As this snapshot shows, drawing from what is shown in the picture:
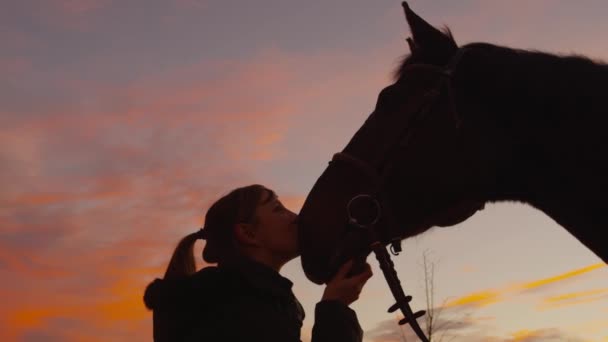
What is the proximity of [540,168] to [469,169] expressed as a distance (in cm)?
34

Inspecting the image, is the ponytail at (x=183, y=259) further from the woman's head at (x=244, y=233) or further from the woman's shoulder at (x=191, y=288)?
the woman's shoulder at (x=191, y=288)

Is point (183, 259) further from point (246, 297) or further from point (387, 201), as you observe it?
point (387, 201)

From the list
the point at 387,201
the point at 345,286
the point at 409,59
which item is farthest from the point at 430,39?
the point at 345,286

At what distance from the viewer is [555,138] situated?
318cm

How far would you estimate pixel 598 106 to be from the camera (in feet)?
10.3

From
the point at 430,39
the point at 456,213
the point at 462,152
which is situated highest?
the point at 430,39

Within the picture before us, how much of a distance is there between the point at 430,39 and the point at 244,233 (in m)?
1.60

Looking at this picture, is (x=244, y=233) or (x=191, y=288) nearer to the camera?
(x=191, y=288)

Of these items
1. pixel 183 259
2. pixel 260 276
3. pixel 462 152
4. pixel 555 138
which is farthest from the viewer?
pixel 183 259

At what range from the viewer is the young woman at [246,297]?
341cm

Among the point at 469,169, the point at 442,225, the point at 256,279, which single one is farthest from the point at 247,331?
the point at 469,169

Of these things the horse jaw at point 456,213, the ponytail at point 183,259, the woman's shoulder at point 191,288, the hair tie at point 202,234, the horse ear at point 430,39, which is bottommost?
the woman's shoulder at point 191,288

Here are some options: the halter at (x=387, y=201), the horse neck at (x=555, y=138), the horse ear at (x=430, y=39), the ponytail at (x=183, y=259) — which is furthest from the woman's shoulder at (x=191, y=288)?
the horse ear at (x=430, y=39)

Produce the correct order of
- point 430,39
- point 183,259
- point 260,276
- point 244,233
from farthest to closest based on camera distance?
point 244,233, point 183,259, point 260,276, point 430,39
